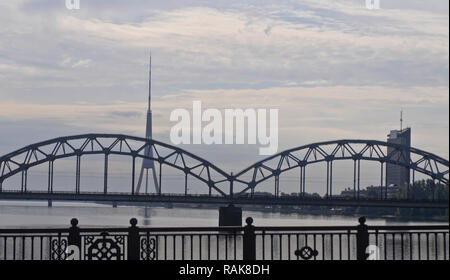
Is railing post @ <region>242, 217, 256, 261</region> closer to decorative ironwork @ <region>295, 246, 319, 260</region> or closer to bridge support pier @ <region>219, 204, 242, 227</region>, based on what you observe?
decorative ironwork @ <region>295, 246, 319, 260</region>

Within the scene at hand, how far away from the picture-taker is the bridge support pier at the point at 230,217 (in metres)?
91.8

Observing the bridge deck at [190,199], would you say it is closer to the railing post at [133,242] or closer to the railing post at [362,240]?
the railing post at [362,240]

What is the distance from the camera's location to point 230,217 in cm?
9200

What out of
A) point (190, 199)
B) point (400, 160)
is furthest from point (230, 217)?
point (400, 160)

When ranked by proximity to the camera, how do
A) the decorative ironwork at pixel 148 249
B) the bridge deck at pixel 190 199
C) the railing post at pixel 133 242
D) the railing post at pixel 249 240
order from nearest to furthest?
the railing post at pixel 133 242 < the railing post at pixel 249 240 < the decorative ironwork at pixel 148 249 < the bridge deck at pixel 190 199

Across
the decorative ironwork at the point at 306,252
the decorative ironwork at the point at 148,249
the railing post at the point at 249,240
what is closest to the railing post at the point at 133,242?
the decorative ironwork at the point at 148,249

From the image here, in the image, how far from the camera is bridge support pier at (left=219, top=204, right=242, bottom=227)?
9175cm

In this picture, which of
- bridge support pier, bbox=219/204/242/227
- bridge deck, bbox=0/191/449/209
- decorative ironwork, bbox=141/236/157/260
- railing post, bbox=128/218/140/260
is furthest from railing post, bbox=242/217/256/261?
bridge support pier, bbox=219/204/242/227

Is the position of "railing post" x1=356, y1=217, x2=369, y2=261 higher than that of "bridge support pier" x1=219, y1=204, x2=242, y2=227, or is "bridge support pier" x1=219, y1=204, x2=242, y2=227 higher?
"railing post" x1=356, y1=217, x2=369, y2=261

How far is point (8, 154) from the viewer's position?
115 meters

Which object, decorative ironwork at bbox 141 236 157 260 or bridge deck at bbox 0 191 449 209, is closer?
decorative ironwork at bbox 141 236 157 260
